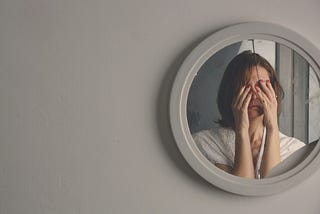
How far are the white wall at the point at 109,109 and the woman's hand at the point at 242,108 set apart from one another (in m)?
0.17

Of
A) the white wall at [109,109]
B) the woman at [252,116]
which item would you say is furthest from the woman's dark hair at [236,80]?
the white wall at [109,109]

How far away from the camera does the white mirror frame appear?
45.3 inches

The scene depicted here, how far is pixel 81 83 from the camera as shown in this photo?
3.92ft

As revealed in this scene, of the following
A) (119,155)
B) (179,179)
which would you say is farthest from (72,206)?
(179,179)

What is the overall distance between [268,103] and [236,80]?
0.10 metres

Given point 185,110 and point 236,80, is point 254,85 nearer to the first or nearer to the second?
point 236,80

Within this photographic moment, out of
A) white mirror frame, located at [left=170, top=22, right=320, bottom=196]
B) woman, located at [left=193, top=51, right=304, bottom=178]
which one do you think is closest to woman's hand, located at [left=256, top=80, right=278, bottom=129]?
woman, located at [left=193, top=51, right=304, bottom=178]

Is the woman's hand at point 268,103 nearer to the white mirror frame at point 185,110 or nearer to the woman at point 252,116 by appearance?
the woman at point 252,116

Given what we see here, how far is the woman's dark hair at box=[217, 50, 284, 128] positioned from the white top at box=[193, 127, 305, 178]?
0.09 feet

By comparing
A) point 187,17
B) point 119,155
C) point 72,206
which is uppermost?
point 187,17

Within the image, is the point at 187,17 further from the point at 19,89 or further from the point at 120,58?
the point at 19,89

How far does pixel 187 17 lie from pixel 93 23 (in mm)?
249

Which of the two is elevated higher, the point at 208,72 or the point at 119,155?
the point at 208,72

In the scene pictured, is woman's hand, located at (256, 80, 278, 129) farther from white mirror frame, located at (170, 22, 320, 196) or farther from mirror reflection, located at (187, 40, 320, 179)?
white mirror frame, located at (170, 22, 320, 196)
